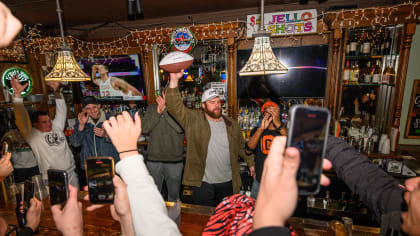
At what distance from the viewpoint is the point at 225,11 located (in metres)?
3.91

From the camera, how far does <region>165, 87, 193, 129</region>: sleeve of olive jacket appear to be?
2.00 m

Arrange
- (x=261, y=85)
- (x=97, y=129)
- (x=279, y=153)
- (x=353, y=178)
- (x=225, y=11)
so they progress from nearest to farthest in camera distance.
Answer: (x=279, y=153), (x=353, y=178), (x=97, y=129), (x=261, y=85), (x=225, y=11)

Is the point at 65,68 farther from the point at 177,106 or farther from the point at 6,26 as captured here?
the point at 6,26

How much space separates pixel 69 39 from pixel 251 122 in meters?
4.16

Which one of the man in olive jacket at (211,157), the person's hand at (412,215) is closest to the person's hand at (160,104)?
the man in olive jacket at (211,157)

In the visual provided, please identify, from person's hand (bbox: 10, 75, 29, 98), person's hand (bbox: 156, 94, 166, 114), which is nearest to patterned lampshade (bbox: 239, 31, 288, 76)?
person's hand (bbox: 156, 94, 166, 114)

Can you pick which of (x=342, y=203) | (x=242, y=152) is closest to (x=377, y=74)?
(x=342, y=203)

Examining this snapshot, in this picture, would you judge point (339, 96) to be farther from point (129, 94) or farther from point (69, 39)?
point (69, 39)

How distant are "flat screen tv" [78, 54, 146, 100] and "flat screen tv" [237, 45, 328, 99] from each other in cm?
213

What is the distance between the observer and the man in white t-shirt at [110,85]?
4.32 m

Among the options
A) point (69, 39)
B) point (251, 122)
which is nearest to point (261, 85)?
point (251, 122)

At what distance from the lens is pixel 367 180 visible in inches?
30.2

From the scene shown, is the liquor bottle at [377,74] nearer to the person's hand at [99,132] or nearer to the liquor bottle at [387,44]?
the liquor bottle at [387,44]

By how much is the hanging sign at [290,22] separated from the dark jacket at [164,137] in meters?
2.07
